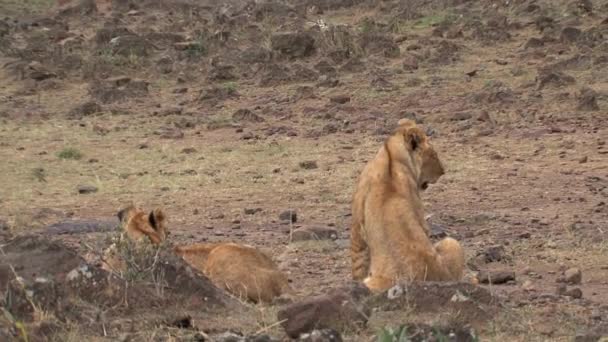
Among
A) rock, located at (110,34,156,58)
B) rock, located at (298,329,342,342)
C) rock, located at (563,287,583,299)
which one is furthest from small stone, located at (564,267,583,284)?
rock, located at (110,34,156,58)

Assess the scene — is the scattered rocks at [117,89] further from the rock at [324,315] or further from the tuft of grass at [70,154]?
the rock at [324,315]

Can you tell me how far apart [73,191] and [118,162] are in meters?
1.40

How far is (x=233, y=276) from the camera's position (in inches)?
305

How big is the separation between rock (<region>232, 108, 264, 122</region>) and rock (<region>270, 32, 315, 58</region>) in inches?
134

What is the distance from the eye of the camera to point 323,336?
554cm

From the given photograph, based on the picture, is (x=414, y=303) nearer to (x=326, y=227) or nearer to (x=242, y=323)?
(x=242, y=323)

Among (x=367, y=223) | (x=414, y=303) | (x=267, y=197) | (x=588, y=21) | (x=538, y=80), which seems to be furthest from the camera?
(x=588, y=21)

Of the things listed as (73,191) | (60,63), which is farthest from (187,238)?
(60,63)

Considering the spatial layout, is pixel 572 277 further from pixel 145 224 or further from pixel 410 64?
pixel 410 64

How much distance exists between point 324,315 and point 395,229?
4.07 ft

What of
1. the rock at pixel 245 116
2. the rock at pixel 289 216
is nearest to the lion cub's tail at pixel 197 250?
the rock at pixel 289 216

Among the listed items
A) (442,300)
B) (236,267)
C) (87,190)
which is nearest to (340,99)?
(87,190)

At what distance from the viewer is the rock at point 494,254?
8945mm

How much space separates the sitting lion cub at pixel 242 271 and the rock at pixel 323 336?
1.92 metres
